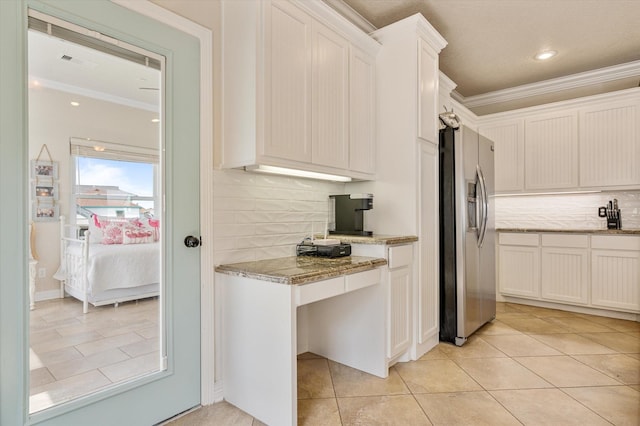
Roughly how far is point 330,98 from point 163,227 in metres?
1.39

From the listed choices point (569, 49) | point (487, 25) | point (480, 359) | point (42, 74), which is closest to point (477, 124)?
point (569, 49)

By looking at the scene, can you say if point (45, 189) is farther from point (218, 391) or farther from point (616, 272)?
point (616, 272)

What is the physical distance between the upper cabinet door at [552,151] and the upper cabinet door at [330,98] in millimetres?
3066

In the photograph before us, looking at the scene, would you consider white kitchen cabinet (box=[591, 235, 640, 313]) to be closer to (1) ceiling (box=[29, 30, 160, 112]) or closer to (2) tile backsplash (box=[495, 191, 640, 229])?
(2) tile backsplash (box=[495, 191, 640, 229])

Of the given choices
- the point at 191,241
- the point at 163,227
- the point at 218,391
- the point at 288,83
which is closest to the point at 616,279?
Result: the point at 288,83

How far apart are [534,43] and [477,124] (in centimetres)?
135

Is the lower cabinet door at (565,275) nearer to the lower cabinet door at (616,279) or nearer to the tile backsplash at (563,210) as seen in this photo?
the lower cabinet door at (616,279)

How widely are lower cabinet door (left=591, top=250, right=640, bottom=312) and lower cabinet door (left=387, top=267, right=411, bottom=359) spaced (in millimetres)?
2626

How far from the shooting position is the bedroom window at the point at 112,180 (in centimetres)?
162

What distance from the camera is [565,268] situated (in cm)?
395

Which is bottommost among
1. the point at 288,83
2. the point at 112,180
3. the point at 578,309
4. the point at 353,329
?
the point at 578,309

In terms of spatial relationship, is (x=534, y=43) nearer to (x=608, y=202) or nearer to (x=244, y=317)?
(x=608, y=202)

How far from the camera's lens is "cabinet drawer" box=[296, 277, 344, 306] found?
1729 mm

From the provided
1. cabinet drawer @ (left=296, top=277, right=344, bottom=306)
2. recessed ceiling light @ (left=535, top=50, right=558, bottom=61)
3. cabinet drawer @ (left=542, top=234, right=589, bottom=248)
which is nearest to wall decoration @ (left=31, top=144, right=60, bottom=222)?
cabinet drawer @ (left=296, top=277, right=344, bottom=306)
